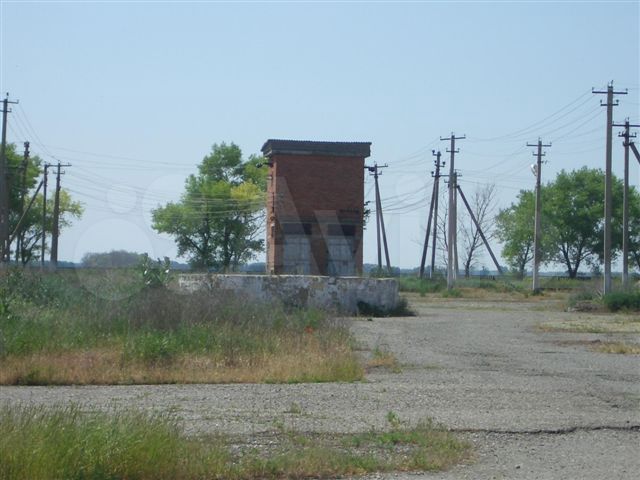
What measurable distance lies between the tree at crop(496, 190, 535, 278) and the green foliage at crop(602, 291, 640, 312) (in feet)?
166

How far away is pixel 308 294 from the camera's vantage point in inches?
1298

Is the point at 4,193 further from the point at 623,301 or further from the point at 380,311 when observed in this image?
the point at 623,301

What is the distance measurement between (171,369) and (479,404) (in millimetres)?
5548

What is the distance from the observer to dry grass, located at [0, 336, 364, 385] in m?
14.9

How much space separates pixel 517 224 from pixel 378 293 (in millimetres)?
61255

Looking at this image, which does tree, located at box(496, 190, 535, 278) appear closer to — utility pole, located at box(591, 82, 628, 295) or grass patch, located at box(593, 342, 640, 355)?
utility pole, located at box(591, 82, 628, 295)

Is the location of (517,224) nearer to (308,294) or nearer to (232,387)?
(308,294)

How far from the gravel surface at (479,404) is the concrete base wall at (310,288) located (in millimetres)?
12150

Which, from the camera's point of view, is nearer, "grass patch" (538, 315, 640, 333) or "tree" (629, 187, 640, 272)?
"grass patch" (538, 315, 640, 333)

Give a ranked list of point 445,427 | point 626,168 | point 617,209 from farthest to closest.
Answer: point 617,209 < point 626,168 < point 445,427

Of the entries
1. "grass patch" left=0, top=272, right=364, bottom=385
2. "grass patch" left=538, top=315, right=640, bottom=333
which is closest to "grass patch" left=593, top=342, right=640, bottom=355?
"grass patch" left=538, top=315, right=640, bottom=333

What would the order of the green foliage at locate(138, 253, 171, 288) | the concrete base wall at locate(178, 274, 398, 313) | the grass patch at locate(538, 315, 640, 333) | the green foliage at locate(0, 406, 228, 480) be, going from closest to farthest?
the green foliage at locate(0, 406, 228, 480), the green foliage at locate(138, 253, 171, 288), the grass patch at locate(538, 315, 640, 333), the concrete base wall at locate(178, 274, 398, 313)

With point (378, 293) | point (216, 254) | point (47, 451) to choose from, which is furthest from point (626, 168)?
point (47, 451)

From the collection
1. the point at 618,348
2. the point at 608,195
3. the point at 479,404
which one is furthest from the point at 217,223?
the point at 479,404
